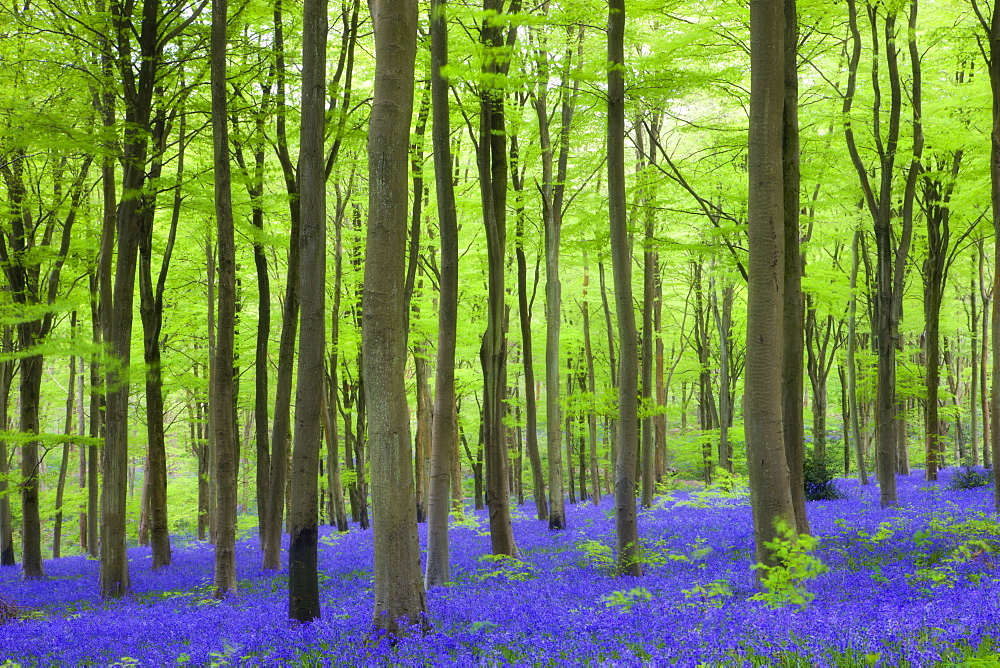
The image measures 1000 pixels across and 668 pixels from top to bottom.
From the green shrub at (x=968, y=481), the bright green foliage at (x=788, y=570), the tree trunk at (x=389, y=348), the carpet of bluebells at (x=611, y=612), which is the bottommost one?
the green shrub at (x=968, y=481)

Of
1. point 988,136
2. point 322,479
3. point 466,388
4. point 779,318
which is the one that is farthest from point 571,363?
Result: point 779,318

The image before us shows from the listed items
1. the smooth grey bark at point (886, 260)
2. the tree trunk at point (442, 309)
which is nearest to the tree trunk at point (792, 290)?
the tree trunk at point (442, 309)

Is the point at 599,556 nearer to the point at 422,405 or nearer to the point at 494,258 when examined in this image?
the point at 494,258

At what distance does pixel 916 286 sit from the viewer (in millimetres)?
26938

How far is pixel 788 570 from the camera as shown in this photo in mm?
5840

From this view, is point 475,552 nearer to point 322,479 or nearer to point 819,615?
point 819,615

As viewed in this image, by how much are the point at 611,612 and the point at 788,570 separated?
154 cm

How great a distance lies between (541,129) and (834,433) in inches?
1407

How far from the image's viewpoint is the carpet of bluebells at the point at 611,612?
4.07 m

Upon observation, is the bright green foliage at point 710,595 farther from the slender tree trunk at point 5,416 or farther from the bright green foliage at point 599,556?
the slender tree trunk at point 5,416

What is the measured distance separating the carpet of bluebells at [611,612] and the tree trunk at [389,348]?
1.50 ft

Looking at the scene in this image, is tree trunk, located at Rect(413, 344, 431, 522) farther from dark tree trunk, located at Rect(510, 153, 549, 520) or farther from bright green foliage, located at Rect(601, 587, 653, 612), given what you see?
bright green foliage, located at Rect(601, 587, 653, 612)

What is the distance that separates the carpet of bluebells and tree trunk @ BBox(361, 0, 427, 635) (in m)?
0.46

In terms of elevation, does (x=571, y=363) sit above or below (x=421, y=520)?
above
